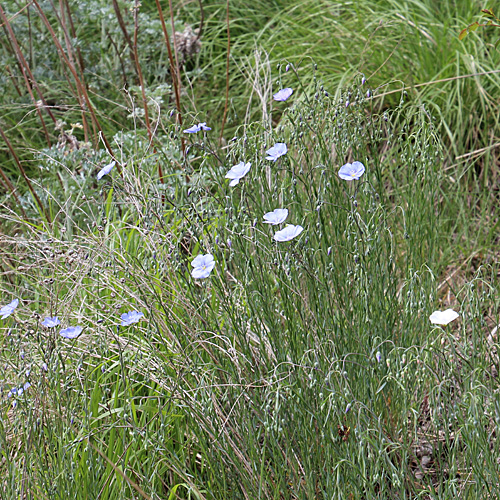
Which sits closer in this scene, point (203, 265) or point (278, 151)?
point (203, 265)

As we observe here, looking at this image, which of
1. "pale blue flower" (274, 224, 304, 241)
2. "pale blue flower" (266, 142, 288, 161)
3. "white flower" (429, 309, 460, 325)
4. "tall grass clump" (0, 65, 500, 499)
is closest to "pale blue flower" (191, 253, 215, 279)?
"tall grass clump" (0, 65, 500, 499)

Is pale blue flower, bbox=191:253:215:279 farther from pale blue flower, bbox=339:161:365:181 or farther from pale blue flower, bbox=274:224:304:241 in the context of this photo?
pale blue flower, bbox=339:161:365:181

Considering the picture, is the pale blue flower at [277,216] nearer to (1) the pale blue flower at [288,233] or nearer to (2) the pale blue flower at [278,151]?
(1) the pale blue flower at [288,233]

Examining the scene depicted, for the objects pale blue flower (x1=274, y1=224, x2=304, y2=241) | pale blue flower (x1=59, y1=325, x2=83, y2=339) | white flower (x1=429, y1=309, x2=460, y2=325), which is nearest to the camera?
white flower (x1=429, y1=309, x2=460, y2=325)

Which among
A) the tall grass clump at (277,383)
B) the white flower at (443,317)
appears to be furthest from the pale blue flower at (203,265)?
the white flower at (443,317)

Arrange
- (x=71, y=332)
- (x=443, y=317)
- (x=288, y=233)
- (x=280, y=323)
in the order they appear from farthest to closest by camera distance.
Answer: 1. (x=280, y=323)
2. (x=71, y=332)
3. (x=288, y=233)
4. (x=443, y=317)

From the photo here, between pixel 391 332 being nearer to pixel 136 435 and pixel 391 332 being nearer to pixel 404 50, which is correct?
pixel 136 435

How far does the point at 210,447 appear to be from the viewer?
6.11 feet

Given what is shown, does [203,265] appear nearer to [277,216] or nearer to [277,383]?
[277,216]

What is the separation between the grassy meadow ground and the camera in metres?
1.73

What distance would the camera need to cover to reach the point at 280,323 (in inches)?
84.6

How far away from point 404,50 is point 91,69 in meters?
2.08

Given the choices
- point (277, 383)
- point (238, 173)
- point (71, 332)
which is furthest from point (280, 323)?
point (71, 332)

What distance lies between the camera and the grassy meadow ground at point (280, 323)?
5.67 ft
